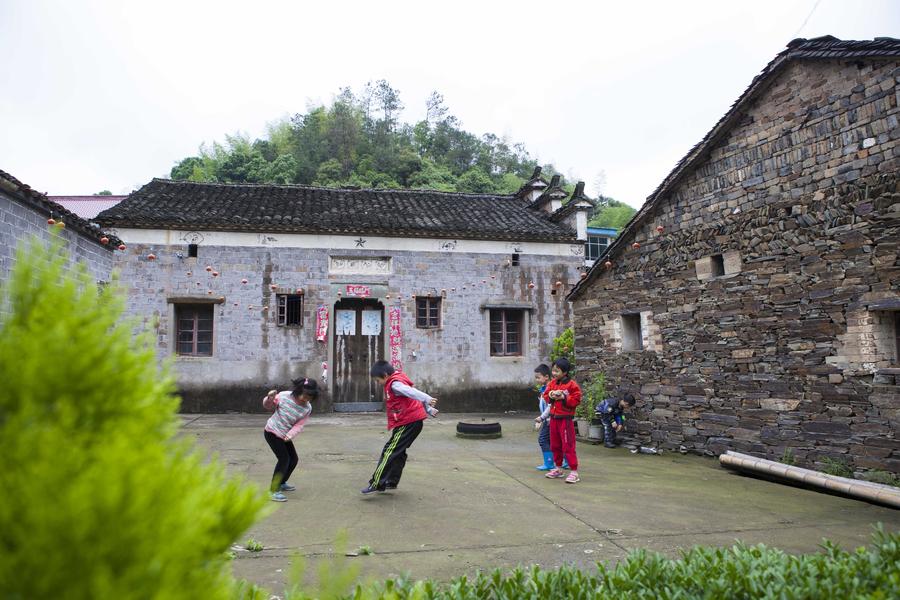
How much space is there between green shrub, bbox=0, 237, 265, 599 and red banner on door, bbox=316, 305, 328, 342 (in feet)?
41.2

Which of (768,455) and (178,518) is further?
(768,455)

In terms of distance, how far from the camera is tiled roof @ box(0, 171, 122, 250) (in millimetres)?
6223

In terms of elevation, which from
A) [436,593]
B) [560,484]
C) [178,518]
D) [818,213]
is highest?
[818,213]

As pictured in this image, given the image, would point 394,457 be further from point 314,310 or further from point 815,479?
point 314,310

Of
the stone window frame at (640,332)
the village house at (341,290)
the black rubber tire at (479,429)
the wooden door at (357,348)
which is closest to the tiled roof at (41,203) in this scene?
the village house at (341,290)

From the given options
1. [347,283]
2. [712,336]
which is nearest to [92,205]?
[347,283]

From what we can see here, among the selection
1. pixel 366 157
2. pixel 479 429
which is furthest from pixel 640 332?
pixel 366 157

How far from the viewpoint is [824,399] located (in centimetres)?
666

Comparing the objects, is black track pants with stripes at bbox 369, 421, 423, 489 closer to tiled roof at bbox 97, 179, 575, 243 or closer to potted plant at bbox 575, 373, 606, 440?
potted plant at bbox 575, 373, 606, 440

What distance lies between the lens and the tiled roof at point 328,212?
1359 cm

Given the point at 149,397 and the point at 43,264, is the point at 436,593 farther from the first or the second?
the point at 43,264

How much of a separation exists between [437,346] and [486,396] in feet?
6.24

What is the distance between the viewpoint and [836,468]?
20.9 ft

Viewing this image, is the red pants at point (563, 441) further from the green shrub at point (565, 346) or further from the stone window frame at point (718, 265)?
the green shrub at point (565, 346)
